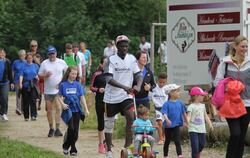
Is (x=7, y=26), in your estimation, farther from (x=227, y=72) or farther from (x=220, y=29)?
(x=227, y=72)

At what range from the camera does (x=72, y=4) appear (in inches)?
1455

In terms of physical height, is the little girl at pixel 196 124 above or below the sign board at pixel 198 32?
below

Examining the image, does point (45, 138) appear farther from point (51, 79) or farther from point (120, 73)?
point (120, 73)

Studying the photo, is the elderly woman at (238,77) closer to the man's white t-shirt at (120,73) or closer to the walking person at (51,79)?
the man's white t-shirt at (120,73)

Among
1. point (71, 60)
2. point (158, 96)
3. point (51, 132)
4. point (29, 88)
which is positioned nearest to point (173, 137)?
Result: point (158, 96)

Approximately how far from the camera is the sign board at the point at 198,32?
651 inches

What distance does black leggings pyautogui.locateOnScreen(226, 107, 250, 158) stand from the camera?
38.1 feet

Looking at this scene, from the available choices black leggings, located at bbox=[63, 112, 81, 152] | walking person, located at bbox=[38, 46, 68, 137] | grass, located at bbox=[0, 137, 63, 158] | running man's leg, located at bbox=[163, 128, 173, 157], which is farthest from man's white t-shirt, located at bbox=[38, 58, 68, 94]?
running man's leg, located at bbox=[163, 128, 173, 157]

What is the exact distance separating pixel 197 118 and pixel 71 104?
2.46 m

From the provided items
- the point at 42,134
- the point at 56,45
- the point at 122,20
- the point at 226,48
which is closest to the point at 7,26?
the point at 56,45

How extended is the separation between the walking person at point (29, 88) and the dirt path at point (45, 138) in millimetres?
302

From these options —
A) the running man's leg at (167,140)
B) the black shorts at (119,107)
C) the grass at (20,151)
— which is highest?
the black shorts at (119,107)

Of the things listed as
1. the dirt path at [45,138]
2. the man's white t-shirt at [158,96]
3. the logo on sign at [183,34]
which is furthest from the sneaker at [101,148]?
the logo on sign at [183,34]

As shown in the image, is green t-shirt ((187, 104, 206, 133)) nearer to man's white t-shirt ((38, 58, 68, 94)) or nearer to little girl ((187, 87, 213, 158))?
little girl ((187, 87, 213, 158))
